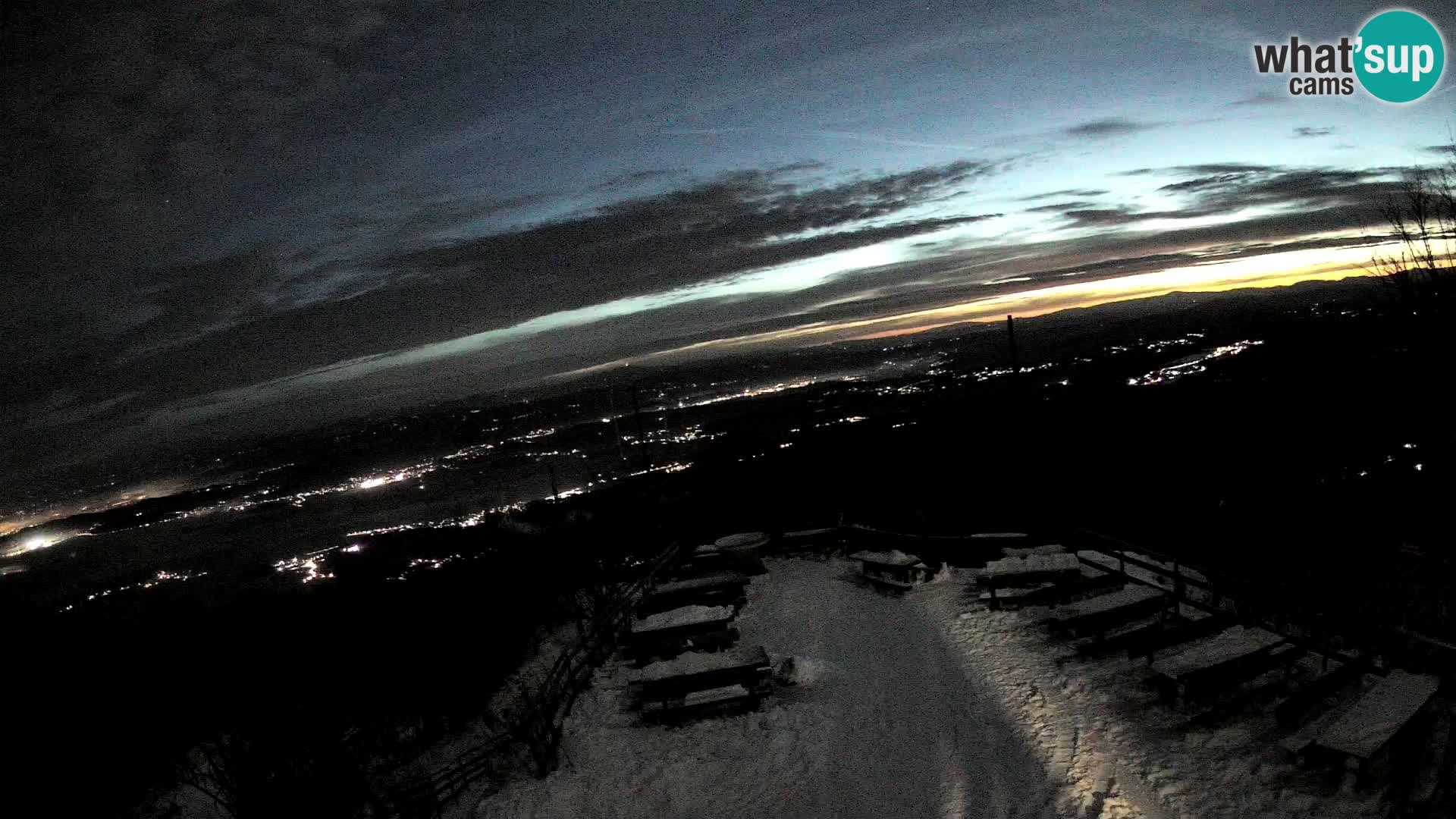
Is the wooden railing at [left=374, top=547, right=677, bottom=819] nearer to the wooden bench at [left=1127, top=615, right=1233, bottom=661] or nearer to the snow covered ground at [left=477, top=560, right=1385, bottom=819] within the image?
the snow covered ground at [left=477, top=560, right=1385, bottom=819]

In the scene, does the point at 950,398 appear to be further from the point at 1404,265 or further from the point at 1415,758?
the point at 1415,758

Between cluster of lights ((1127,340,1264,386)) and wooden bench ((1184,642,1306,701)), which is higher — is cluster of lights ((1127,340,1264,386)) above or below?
above

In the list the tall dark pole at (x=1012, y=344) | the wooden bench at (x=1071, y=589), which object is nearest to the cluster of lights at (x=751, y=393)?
the tall dark pole at (x=1012, y=344)

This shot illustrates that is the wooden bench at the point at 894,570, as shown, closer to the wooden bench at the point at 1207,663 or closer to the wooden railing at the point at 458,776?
the wooden bench at the point at 1207,663

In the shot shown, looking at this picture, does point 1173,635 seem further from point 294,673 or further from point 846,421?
point 846,421

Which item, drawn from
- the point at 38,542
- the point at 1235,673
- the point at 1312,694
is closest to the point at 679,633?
the point at 1235,673

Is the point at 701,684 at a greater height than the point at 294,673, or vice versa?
the point at 701,684

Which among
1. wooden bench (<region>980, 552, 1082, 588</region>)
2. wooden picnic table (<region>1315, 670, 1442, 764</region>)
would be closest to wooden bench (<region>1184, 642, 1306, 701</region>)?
wooden picnic table (<region>1315, 670, 1442, 764</region>)
